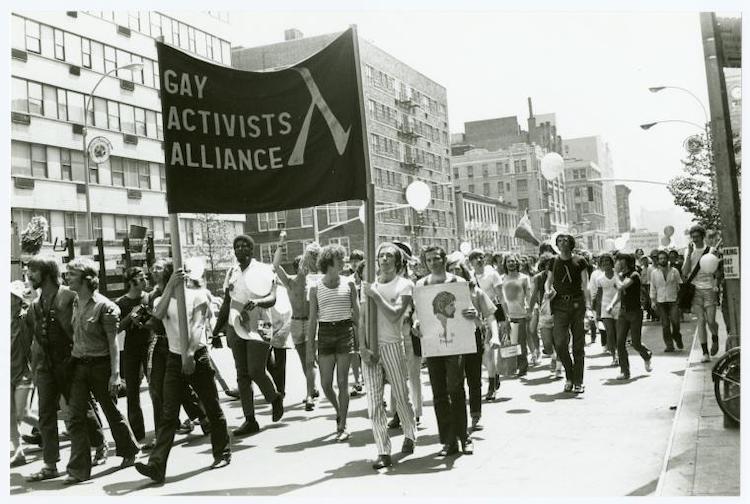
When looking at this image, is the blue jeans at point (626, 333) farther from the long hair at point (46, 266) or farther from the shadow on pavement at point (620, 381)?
the long hair at point (46, 266)

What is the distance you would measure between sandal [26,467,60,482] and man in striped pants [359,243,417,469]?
8.80 feet

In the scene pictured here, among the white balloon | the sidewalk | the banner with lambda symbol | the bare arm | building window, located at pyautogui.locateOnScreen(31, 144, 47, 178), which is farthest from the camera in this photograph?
building window, located at pyautogui.locateOnScreen(31, 144, 47, 178)

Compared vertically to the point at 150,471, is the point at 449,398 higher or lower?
higher

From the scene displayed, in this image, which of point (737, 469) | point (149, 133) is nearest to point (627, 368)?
point (737, 469)

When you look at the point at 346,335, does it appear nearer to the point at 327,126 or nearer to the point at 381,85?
the point at 327,126

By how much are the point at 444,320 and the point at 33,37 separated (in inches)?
1465

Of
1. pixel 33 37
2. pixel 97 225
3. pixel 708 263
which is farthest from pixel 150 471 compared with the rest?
pixel 97 225

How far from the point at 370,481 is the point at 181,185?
2.75m

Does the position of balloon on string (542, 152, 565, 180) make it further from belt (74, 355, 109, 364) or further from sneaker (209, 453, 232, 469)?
belt (74, 355, 109, 364)

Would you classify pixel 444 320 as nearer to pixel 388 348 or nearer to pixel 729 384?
pixel 388 348

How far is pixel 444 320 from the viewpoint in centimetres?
686

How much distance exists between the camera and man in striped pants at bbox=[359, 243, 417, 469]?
657cm

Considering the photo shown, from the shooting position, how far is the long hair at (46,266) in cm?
686

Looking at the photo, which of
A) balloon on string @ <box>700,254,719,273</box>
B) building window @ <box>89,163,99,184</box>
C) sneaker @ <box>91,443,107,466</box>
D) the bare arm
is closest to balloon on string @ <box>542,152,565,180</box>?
balloon on string @ <box>700,254,719,273</box>
